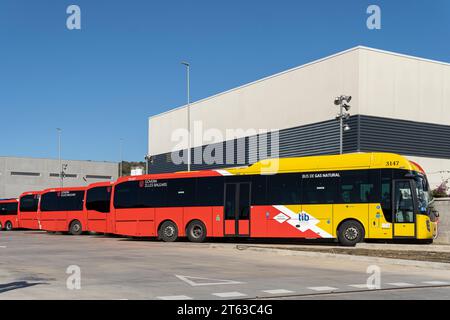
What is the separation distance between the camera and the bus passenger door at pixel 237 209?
2512cm

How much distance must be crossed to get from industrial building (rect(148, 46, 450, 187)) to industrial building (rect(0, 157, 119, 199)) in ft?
145

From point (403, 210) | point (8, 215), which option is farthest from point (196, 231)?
point (8, 215)

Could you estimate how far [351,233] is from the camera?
2250 centimetres

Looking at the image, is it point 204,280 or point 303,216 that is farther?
point 303,216

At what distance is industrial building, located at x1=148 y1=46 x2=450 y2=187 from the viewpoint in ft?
136

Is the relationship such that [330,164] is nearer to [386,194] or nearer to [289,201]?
[289,201]

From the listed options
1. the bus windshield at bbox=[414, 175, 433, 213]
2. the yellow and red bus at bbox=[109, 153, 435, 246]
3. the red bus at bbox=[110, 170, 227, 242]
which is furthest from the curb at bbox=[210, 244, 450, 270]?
the bus windshield at bbox=[414, 175, 433, 213]

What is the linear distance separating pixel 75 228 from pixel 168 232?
11698mm

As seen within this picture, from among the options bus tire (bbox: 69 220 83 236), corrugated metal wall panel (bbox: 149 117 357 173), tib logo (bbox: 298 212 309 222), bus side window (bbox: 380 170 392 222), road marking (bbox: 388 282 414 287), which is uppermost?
corrugated metal wall panel (bbox: 149 117 357 173)

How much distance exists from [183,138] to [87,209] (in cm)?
3175

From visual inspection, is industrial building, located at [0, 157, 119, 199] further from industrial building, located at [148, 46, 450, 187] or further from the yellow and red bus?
the yellow and red bus

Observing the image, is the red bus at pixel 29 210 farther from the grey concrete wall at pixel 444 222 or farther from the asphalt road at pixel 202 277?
the grey concrete wall at pixel 444 222

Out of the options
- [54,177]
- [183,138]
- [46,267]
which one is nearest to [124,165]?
[54,177]

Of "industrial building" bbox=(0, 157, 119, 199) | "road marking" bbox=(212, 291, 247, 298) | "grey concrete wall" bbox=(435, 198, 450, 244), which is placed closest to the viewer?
"road marking" bbox=(212, 291, 247, 298)
